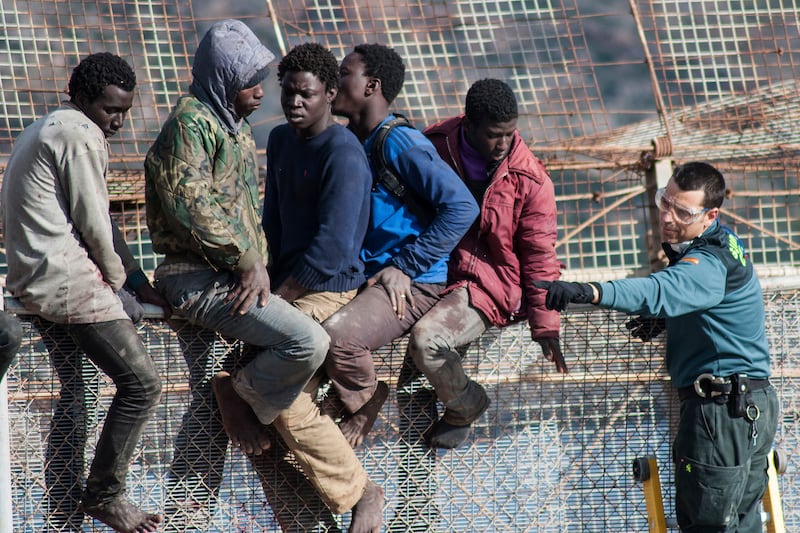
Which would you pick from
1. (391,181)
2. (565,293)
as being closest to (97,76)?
(391,181)

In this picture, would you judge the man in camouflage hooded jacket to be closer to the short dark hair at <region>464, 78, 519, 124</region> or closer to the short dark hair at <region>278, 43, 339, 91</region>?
the short dark hair at <region>278, 43, 339, 91</region>

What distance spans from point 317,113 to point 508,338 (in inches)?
45.2

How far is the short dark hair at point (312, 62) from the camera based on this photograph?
4496mm

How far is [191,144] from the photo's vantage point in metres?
4.10

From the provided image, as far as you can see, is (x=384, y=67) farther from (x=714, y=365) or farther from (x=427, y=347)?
(x=714, y=365)

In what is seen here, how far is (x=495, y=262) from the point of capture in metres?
4.69

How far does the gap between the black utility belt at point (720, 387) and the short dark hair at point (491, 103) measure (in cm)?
120

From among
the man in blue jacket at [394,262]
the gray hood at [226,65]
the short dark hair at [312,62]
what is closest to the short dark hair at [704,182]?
the man in blue jacket at [394,262]

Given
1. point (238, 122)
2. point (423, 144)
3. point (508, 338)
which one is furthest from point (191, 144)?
point (508, 338)

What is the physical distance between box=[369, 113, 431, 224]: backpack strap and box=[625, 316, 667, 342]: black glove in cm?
90

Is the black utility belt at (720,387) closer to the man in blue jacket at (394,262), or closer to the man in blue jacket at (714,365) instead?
the man in blue jacket at (714,365)

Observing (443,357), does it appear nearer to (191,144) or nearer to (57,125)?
(191,144)

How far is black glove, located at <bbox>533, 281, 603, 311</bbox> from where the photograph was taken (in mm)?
4000

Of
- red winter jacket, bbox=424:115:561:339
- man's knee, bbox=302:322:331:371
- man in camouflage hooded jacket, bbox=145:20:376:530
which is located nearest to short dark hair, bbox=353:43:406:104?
red winter jacket, bbox=424:115:561:339
